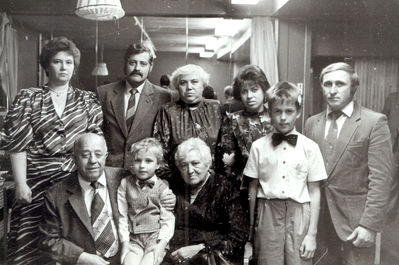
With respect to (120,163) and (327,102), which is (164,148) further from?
(327,102)

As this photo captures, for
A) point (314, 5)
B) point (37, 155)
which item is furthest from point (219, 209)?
point (314, 5)

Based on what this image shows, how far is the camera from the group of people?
182cm

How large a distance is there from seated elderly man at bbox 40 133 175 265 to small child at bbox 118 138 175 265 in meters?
0.04

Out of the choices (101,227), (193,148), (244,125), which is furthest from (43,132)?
(244,125)

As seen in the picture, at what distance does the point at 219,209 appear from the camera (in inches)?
72.3

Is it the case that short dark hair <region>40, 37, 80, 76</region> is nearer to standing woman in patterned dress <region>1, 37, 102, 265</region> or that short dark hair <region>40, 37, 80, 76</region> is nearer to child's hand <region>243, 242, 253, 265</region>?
standing woman in patterned dress <region>1, 37, 102, 265</region>

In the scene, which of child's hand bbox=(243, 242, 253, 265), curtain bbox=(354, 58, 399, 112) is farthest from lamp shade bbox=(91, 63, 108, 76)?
curtain bbox=(354, 58, 399, 112)

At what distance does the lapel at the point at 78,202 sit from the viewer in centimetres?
A: 183

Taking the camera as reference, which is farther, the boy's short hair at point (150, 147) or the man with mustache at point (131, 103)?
the man with mustache at point (131, 103)

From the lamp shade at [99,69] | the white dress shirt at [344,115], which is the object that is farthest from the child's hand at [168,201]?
the white dress shirt at [344,115]

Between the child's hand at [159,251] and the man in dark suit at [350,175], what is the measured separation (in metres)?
0.81

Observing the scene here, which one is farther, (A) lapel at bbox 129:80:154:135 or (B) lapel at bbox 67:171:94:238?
(A) lapel at bbox 129:80:154:135

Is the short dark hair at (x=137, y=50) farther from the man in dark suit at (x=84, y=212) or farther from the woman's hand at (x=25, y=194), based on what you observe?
the woman's hand at (x=25, y=194)

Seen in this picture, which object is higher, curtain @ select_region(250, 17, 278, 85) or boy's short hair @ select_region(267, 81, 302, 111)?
curtain @ select_region(250, 17, 278, 85)
